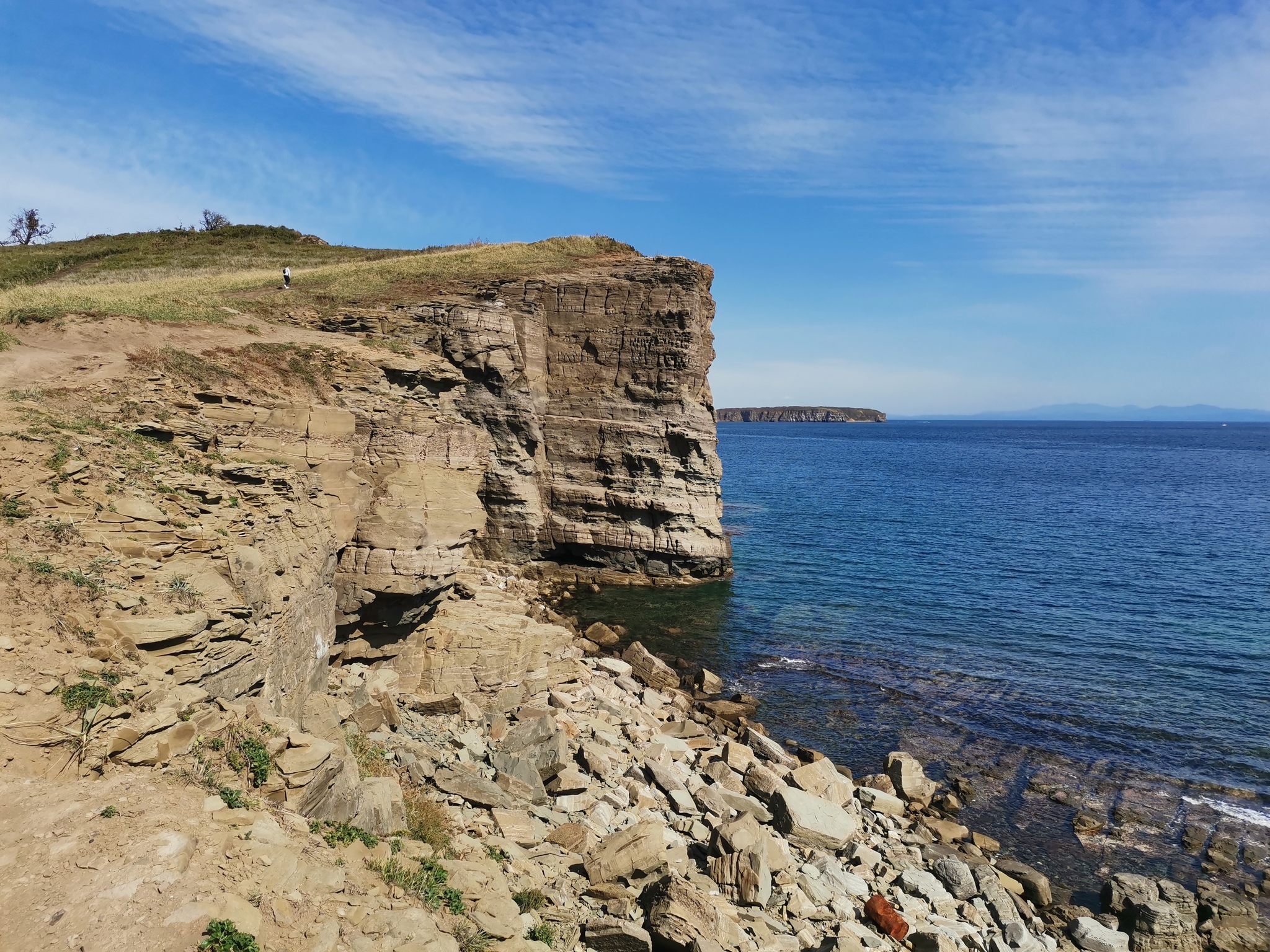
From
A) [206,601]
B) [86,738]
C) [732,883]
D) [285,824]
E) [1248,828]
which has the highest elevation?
[206,601]

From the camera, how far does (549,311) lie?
136 ft

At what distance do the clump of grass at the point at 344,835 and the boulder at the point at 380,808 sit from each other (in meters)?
0.40

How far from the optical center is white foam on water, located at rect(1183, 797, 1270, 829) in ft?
63.8

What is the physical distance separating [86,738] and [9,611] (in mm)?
2227

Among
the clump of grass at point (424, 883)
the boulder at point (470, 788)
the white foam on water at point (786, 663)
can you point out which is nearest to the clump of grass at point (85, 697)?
the clump of grass at point (424, 883)

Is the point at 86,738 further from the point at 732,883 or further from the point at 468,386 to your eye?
the point at 468,386

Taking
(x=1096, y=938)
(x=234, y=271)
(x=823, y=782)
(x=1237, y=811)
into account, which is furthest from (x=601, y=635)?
(x=234, y=271)

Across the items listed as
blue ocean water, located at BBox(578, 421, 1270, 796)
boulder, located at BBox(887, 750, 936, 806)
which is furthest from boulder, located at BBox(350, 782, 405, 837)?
blue ocean water, located at BBox(578, 421, 1270, 796)

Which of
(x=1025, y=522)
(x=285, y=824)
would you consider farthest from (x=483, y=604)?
(x=1025, y=522)

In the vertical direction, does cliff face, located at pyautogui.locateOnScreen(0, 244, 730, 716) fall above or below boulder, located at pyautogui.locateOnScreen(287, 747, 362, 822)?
above

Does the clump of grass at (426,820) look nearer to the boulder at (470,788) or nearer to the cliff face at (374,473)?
the boulder at (470,788)

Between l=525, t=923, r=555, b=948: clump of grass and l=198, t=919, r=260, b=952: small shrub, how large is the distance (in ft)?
13.2

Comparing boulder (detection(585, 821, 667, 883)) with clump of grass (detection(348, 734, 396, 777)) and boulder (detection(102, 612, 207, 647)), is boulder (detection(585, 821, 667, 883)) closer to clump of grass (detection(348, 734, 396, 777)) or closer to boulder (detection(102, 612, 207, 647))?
clump of grass (detection(348, 734, 396, 777))

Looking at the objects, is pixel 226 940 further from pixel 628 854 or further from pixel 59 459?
pixel 59 459
